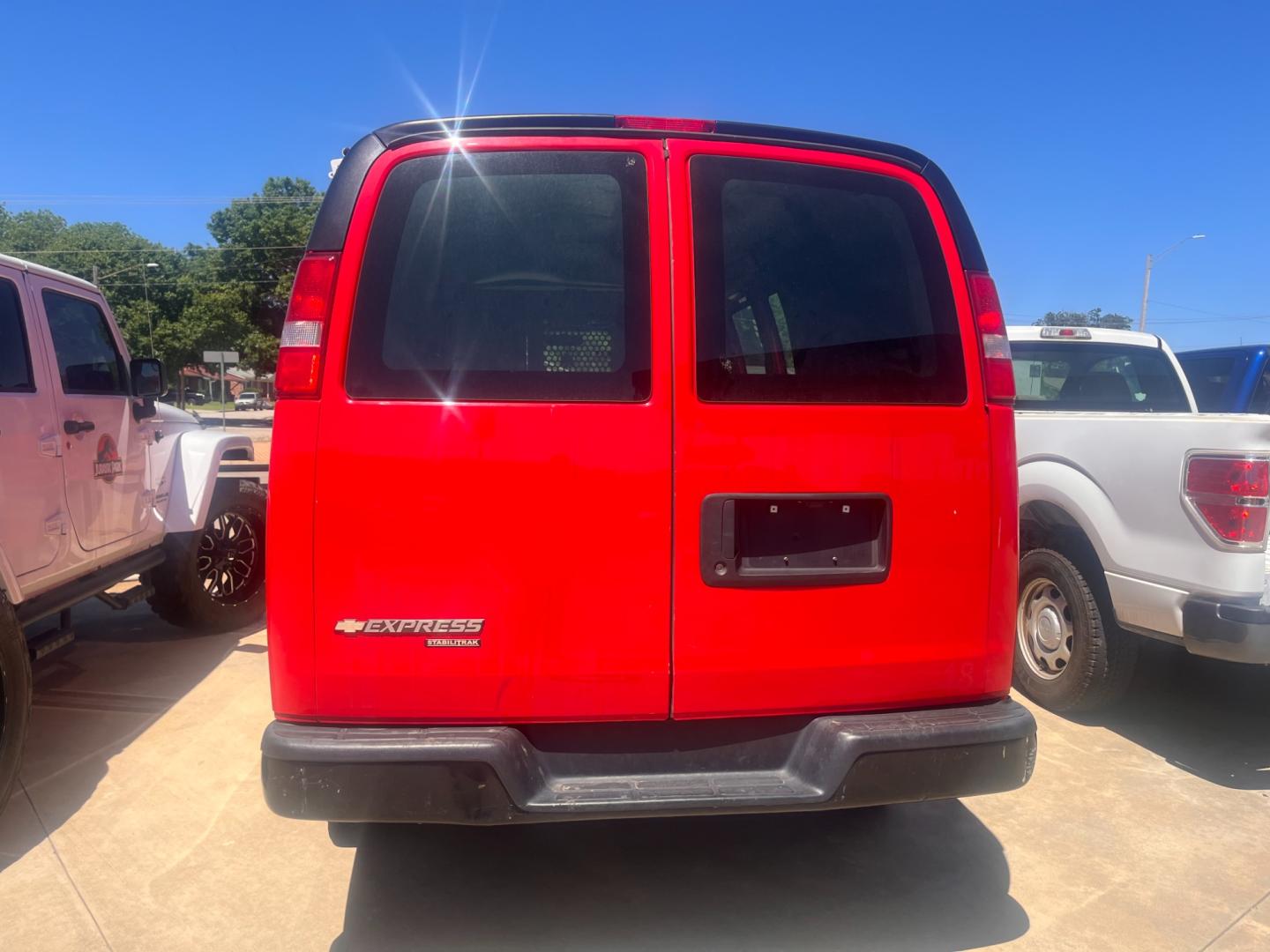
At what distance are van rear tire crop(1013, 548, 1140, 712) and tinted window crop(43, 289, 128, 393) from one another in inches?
180

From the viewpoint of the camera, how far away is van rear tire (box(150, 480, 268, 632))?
537cm

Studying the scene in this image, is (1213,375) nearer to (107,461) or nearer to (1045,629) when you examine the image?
(1045,629)

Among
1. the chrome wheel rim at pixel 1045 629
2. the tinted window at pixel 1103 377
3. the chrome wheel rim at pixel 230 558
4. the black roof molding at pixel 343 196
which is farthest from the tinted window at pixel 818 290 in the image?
the chrome wheel rim at pixel 230 558

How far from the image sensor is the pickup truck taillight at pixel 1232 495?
3.47 metres

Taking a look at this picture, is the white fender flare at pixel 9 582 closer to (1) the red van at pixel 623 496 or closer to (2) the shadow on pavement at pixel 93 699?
(2) the shadow on pavement at pixel 93 699

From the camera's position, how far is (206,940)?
266 cm

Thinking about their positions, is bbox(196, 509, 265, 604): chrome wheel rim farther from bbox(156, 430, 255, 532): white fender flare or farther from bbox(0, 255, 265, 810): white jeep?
bbox(156, 430, 255, 532): white fender flare

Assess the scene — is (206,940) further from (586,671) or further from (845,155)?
(845,155)

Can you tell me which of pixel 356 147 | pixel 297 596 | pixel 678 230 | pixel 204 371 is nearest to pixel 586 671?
pixel 297 596

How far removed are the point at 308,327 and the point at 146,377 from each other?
321 cm

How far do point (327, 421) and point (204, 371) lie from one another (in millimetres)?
62721

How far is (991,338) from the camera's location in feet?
8.30

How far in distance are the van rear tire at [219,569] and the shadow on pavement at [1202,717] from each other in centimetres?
504

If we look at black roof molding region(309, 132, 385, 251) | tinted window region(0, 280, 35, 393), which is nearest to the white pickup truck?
black roof molding region(309, 132, 385, 251)
